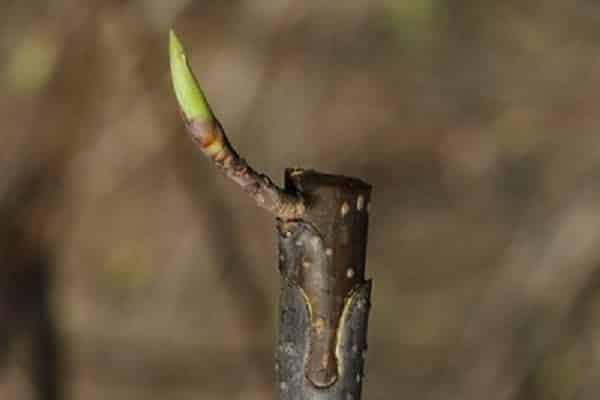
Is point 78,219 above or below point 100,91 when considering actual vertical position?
below

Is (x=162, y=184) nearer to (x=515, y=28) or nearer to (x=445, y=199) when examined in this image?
(x=445, y=199)

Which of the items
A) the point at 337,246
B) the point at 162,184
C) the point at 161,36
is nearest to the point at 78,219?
the point at 162,184

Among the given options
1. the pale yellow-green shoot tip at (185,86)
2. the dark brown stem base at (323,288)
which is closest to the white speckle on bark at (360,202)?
the dark brown stem base at (323,288)

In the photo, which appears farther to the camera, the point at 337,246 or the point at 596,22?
the point at 596,22

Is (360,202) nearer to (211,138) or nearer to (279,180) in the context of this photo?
(211,138)

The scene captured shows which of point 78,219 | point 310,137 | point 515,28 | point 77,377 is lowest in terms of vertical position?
point 77,377

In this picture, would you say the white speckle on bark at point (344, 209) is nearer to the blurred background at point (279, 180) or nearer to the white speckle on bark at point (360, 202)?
the white speckle on bark at point (360, 202)
